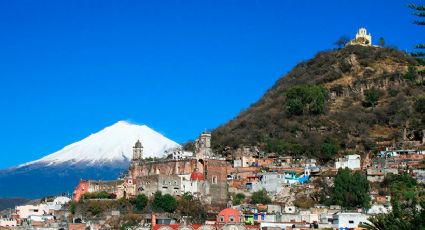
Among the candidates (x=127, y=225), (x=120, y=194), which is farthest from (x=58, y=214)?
(x=127, y=225)

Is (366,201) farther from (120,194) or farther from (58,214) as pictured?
(58,214)

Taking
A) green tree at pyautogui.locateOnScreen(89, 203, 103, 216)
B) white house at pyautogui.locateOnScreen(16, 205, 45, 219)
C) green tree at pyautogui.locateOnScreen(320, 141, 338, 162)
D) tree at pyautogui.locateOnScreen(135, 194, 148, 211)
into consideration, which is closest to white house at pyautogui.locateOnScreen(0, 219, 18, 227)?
white house at pyautogui.locateOnScreen(16, 205, 45, 219)

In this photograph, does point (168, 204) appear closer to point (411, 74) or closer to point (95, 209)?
point (95, 209)

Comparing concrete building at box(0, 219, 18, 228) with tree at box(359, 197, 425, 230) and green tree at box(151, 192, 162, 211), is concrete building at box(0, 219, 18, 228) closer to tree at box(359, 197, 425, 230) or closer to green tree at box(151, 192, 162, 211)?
green tree at box(151, 192, 162, 211)

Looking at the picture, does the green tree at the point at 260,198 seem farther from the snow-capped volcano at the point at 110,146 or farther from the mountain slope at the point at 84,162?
the snow-capped volcano at the point at 110,146

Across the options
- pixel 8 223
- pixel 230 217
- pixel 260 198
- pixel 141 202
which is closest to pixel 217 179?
A: pixel 260 198
